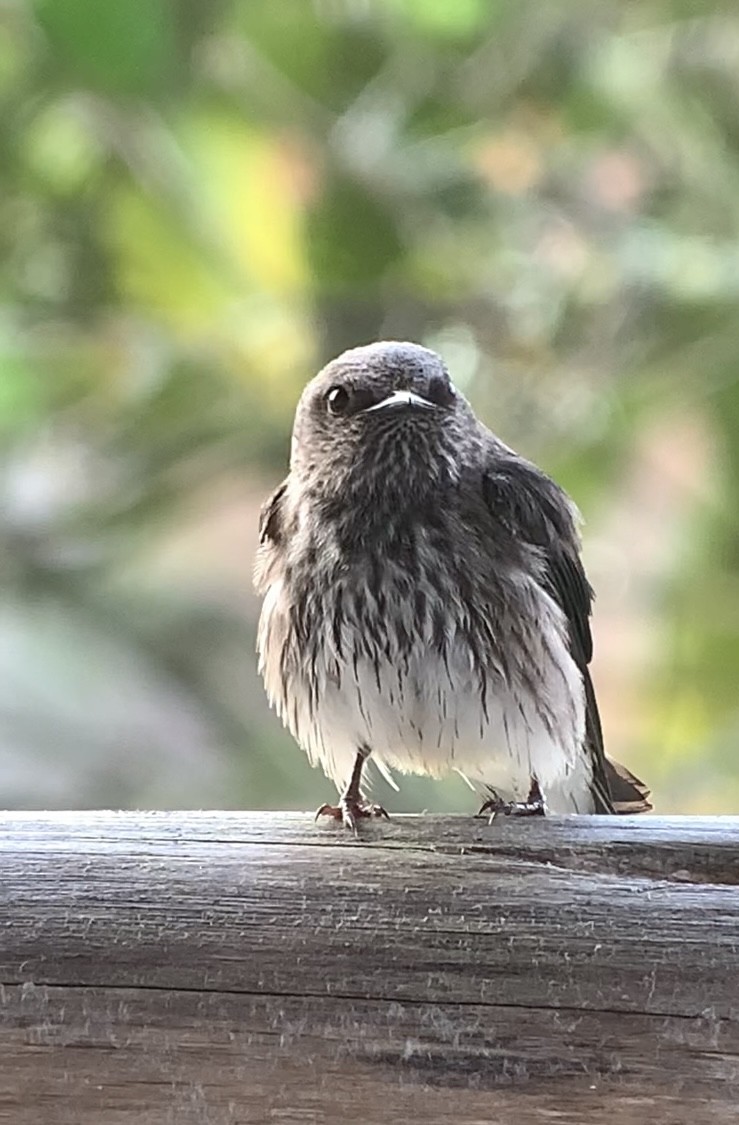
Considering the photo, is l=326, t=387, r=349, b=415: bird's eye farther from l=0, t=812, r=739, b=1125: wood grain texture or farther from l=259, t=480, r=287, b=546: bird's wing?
l=0, t=812, r=739, b=1125: wood grain texture

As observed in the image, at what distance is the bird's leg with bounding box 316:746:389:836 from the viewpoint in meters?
1.29

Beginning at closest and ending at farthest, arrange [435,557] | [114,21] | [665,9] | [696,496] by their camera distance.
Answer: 1. [435,557]
2. [114,21]
3. [665,9]
4. [696,496]

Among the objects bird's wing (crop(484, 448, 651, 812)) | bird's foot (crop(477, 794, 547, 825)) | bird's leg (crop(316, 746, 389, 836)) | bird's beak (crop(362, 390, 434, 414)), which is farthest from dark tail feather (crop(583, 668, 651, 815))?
bird's beak (crop(362, 390, 434, 414))

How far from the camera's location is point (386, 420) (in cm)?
163

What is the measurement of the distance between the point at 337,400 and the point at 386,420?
70 millimetres

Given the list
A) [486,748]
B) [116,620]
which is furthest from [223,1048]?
[116,620]

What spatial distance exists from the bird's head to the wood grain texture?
1.81 ft

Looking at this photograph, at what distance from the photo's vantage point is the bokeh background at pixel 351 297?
7.22 ft

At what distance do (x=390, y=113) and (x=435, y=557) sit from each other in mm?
987

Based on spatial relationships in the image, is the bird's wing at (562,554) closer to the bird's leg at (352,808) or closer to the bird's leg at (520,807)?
the bird's leg at (520,807)

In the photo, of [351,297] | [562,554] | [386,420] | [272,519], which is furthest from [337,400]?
[351,297]

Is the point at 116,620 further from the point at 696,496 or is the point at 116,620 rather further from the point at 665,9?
the point at 665,9

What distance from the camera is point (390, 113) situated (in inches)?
89.0

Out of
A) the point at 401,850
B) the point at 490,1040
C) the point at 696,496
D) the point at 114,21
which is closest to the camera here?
the point at 490,1040
